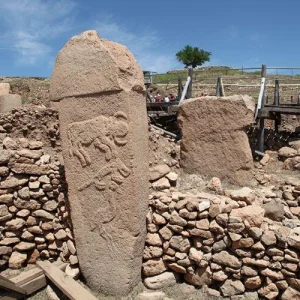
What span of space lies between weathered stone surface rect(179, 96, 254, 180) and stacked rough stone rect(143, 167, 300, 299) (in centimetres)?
170

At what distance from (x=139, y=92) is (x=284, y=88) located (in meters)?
16.6

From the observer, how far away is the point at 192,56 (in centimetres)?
3200

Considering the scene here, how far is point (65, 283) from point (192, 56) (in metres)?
31.0

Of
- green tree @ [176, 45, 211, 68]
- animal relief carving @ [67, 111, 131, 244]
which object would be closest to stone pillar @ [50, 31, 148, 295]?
animal relief carving @ [67, 111, 131, 244]

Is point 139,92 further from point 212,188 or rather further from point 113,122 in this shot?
point 212,188

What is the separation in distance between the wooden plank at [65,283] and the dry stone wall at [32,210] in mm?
225

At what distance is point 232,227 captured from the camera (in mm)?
3143

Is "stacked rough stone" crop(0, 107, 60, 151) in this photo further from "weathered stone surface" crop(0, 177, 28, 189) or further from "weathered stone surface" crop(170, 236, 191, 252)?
"weathered stone surface" crop(170, 236, 191, 252)

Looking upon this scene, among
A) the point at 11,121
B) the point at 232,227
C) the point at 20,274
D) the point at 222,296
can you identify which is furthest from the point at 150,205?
the point at 11,121

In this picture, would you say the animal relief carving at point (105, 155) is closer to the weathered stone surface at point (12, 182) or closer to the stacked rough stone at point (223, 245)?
the stacked rough stone at point (223, 245)

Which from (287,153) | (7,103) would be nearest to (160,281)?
(287,153)

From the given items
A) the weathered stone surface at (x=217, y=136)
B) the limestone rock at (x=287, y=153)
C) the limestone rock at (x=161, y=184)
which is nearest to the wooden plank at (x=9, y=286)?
the limestone rock at (x=161, y=184)

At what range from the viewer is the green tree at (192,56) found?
3195 cm

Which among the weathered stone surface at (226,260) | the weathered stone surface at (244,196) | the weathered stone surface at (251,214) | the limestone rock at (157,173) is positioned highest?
the limestone rock at (157,173)
